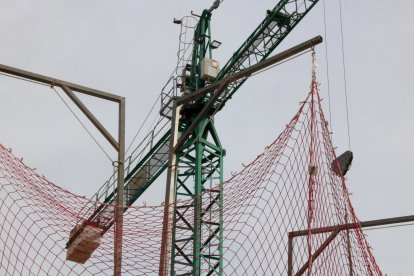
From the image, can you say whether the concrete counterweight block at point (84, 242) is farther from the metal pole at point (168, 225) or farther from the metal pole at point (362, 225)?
the metal pole at point (362, 225)

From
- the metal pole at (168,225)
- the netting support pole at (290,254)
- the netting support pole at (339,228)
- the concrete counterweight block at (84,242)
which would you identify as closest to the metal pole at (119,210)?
the concrete counterweight block at (84,242)

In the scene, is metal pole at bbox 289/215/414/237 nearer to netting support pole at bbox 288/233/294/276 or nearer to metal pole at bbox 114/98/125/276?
netting support pole at bbox 288/233/294/276

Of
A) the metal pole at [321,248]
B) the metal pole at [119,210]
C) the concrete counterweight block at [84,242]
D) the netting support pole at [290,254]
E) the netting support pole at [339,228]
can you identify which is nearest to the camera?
the metal pole at [119,210]

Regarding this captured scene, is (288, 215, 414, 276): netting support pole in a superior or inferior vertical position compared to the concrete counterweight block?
superior

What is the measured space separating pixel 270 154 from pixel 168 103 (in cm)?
1511

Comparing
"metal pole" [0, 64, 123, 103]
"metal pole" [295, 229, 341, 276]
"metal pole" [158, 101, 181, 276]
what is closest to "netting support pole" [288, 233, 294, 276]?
"metal pole" [295, 229, 341, 276]

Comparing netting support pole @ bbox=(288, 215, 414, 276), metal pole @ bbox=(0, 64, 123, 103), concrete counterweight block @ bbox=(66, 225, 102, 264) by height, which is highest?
metal pole @ bbox=(0, 64, 123, 103)

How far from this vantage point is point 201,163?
24531 millimetres

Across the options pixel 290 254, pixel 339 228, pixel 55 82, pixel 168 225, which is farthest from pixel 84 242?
pixel 339 228

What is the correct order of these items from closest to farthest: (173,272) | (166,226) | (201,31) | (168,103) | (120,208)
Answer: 1. (120,208)
2. (166,226)
3. (173,272)
4. (168,103)
5. (201,31)

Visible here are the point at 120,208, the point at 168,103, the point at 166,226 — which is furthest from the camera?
the point at 168,103

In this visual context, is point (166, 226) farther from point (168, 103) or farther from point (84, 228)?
point (168, 103)

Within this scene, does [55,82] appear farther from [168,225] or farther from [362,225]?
[362,225]

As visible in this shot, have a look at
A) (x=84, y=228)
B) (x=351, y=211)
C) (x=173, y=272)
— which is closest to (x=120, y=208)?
(x=84, y=228)
